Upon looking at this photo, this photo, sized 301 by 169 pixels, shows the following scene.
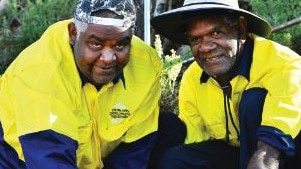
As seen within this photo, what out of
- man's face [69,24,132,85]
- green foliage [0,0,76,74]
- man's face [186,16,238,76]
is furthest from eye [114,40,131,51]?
green foliage [0,0,76,74]

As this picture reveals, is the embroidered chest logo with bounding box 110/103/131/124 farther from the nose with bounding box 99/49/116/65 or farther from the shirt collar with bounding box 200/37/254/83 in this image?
the shirt collar with bounding box 200/37/254/83

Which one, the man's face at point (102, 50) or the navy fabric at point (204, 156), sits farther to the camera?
the navy fabric at point (204, 156)

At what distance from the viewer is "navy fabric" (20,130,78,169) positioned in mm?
Result: 2705

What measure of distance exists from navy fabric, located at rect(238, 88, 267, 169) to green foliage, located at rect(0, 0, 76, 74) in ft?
9.84

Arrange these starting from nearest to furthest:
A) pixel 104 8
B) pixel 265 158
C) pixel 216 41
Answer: pixel 265 158, pixel 104 8, pixel 216 41

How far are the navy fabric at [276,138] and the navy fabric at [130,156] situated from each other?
0.72m

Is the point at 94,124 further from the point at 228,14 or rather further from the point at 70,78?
the point at 228,14

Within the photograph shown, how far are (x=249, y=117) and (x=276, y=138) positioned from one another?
0.23 metres

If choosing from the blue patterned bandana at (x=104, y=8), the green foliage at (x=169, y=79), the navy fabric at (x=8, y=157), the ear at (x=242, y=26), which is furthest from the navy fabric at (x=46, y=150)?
the green foliage at (x=169, y=79)

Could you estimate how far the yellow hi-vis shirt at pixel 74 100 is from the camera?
2754mm

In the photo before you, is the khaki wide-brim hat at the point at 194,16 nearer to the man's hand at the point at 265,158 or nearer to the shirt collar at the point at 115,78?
the shirt collar at the point at 115,78

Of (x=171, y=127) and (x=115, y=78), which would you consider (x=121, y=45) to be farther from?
(x=171, y=127)

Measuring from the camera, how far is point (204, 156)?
331 centimetres

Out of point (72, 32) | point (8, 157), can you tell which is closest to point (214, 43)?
point (72, 32)
